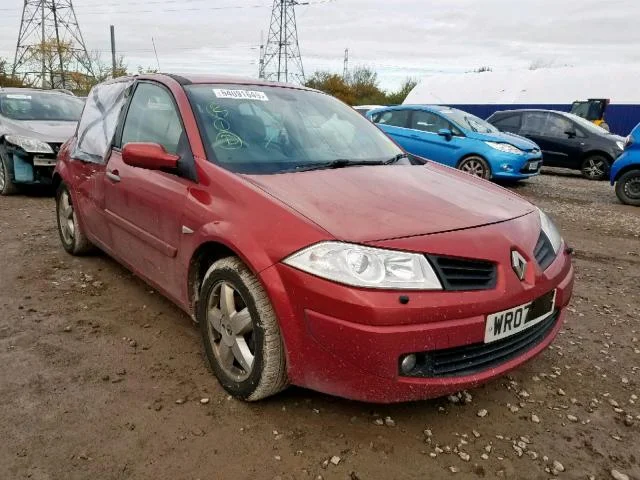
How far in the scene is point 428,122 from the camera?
9758 millimetres

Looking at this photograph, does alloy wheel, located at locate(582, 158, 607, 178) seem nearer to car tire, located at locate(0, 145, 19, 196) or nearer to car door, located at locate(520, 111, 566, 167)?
car door, located at locate(520, 111, 566, 167)

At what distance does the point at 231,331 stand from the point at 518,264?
1332 millimetres

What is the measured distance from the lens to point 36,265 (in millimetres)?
4469

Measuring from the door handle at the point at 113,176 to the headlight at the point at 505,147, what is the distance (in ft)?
23.9

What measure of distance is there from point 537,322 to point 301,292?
1136 mm

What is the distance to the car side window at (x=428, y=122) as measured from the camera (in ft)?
31.7

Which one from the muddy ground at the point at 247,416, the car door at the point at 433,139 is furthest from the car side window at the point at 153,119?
the car door at the point at 433,139

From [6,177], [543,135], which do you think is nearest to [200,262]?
[6,177]

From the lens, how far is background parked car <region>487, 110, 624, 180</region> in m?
11.6

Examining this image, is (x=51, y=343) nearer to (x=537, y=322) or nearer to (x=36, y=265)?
(x=36, y=265)

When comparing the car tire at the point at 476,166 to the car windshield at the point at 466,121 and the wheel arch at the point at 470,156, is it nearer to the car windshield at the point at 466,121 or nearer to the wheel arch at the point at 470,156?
the wheel arch at the point at 470,156

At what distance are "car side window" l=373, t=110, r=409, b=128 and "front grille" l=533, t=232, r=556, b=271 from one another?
7693 millimetres

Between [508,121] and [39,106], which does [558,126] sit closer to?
[508,121]

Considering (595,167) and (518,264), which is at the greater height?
(518,264)
